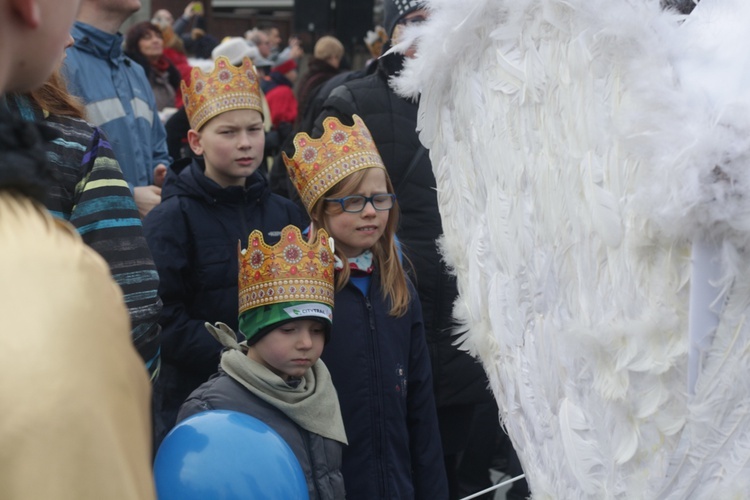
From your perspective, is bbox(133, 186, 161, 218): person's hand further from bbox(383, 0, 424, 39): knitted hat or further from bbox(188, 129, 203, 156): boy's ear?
bbox(383, 0, 424, 39): knitted hat

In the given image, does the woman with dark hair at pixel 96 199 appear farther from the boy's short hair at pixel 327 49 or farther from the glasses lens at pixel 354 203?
the boy's short hair at pixel 327 49

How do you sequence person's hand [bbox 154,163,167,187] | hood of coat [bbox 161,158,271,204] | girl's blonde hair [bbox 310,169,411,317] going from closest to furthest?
girl's blonde hair [bbox 310,169,411,317]
hood of coat [bbox 161,158,271,204]
person's hand [bbox 154,163,167,187]

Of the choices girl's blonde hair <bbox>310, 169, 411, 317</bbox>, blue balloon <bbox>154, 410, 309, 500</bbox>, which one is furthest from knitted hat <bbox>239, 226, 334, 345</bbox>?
blue balloon <bbox>154, 410, 309, 500</bbox>

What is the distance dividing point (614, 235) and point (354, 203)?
63.9 inches

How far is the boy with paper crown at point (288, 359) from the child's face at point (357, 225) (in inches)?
9.0

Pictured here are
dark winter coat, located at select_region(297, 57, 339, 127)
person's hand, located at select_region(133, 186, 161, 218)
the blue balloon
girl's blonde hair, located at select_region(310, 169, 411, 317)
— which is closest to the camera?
the blue balloon

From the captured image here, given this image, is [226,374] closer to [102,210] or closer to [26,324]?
[102,210]

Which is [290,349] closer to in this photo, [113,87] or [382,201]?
[382,201]

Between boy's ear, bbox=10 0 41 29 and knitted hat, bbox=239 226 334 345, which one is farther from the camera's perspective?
knitted hat, bbox=239 226 334 345

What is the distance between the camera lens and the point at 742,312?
58.2 inches

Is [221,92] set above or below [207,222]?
above

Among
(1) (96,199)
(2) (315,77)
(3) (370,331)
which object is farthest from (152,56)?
(1) (96,199)

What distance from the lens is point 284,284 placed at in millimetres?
2758

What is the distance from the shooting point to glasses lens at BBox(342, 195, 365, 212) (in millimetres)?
3127
